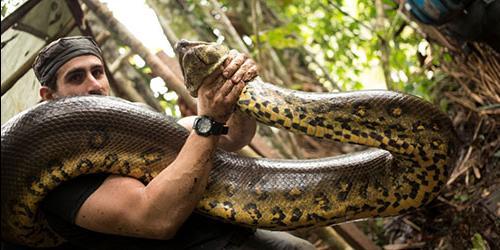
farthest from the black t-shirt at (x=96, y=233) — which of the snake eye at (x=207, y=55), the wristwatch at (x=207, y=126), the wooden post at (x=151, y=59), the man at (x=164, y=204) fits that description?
the wooden post at (x=151, y=59)

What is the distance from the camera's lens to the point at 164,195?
295 cm

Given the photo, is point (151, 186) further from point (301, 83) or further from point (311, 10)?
point (311, 10)

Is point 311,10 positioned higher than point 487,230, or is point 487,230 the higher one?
point 311,10

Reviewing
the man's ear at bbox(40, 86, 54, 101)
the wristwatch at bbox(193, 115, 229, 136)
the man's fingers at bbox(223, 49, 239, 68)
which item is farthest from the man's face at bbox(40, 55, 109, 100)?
the man's fingers at bbox(223, 49, 239, 68)

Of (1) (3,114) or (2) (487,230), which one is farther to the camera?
(2) (487,230)

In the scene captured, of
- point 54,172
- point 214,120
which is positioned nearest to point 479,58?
point 214,120

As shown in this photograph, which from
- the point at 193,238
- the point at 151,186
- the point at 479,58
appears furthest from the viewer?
the point at 479,58

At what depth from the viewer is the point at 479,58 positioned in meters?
4.54

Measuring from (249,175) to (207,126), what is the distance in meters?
0.45

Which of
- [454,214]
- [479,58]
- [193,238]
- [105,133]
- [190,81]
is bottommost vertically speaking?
[454,214]

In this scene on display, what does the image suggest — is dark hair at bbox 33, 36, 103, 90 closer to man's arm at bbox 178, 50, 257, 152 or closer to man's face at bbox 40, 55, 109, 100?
man's face at bbox 40, 55, 109, 100

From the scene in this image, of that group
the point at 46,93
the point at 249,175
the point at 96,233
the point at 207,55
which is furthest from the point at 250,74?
the point at 46,93

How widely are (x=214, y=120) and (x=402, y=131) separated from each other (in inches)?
38.8

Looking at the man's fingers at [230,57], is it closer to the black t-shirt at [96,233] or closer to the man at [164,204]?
the man at [164,204]
